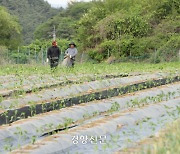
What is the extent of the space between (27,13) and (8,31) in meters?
17.9

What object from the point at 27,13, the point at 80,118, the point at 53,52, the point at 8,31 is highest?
the point at 27,13

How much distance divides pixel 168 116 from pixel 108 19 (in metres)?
18.7

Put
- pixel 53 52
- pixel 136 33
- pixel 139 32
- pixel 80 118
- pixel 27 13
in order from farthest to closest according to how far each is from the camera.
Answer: pixel 27 13, pixel 136 33, pixel 139 32, pixel 53 52, pixel 80 118

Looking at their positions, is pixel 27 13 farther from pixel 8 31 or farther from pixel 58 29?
pixel 8 31

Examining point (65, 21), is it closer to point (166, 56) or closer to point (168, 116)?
point (166, 56)

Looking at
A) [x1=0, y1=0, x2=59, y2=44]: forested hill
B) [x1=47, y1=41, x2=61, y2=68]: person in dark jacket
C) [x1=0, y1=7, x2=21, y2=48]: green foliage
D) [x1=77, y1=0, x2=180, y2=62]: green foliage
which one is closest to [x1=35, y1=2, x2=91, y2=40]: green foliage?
[x1=0, y1=0, x2=59, y2=44]: forested hill

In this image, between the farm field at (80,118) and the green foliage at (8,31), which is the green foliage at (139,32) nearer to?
the green foliage at (8,31)

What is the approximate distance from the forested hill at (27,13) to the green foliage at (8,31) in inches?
548

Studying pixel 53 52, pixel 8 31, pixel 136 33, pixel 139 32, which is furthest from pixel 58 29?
pixel 53 52

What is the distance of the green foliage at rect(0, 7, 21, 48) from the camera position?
33000 millimetres

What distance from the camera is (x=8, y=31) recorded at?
34.4 m

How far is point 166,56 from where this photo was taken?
23.0 m

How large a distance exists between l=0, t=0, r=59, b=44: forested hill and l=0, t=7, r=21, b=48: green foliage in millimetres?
13919

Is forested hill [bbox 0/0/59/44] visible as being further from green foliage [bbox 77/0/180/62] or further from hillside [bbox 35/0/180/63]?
green foliage [bbox 77/0/180/62]
